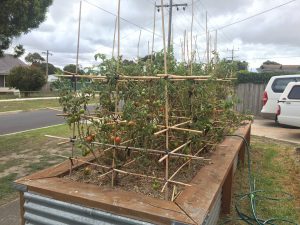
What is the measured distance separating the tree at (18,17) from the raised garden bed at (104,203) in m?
5.97

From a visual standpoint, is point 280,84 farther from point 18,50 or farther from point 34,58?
point 34,58

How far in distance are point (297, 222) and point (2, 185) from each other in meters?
4.00

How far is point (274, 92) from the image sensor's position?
12.0 m

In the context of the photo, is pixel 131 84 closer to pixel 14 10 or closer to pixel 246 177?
pixel 246 177

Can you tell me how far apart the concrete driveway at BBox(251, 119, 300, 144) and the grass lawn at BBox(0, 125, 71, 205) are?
5.92 metres

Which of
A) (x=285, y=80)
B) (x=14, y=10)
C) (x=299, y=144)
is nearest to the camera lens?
(x=14, y=10)

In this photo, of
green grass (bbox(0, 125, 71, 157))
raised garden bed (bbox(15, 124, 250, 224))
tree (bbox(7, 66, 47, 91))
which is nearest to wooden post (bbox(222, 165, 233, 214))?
raised garden bed (bbox(15, 124, 250, 224))

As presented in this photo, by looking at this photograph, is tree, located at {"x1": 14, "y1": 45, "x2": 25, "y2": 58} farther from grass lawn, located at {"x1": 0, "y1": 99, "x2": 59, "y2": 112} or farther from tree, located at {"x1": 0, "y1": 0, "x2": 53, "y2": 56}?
grass lawn, located at {"x1": 0, "y1": 99, "x2": 59, "y2": 112}

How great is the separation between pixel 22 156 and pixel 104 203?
4.86 m

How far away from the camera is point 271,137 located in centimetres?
989

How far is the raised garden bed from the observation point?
230 cm

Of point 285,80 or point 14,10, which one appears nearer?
point 14,10

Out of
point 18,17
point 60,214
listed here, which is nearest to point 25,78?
point 18,17

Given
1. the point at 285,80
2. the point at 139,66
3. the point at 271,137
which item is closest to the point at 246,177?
the point at 139,66
